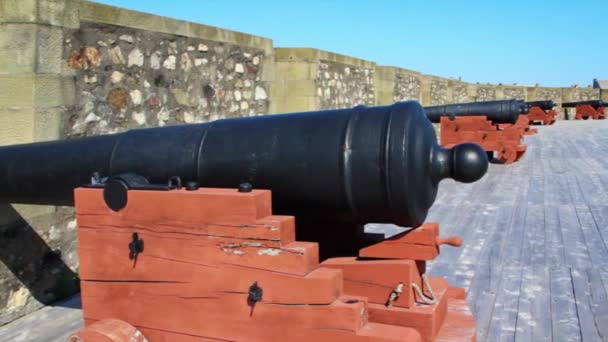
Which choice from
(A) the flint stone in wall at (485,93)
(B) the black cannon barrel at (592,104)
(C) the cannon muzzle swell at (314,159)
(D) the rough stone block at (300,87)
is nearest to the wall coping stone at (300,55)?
(D) the rough stone block at (300,87)

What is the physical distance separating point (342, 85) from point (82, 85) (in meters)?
4.89

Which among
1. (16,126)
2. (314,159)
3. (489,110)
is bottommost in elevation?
(314,159)

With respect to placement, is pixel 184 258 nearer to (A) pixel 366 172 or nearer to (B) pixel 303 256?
(B) pixel 303 256

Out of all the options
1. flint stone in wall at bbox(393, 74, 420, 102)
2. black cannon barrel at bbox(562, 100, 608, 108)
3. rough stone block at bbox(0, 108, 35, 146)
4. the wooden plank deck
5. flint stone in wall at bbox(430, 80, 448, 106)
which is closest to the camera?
the wooden plank deck

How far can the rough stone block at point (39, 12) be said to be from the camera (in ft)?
10.4

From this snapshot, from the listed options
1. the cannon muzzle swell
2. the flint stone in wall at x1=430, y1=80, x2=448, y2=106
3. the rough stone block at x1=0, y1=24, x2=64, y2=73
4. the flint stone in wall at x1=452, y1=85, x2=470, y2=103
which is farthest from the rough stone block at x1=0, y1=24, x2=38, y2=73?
the flint stone in wall at x1=452, y1=85, x2=470, y2=103

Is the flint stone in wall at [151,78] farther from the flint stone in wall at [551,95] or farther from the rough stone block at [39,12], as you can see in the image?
the flint stone in wall at [551,95]

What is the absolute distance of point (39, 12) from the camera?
3248 millimetres

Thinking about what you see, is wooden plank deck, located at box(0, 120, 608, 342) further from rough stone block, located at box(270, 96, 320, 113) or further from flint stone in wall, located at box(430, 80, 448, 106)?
flint stone in wall, located at box(430, 80, 448, 106)

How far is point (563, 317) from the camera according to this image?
2.97m

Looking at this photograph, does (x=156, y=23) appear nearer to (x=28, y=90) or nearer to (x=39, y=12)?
(x=39, y=12)

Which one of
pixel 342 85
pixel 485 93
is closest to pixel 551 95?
pixel 485 93

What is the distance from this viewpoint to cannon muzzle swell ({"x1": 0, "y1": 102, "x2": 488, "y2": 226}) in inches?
73.5

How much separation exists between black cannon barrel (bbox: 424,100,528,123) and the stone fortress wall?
4.79 m
